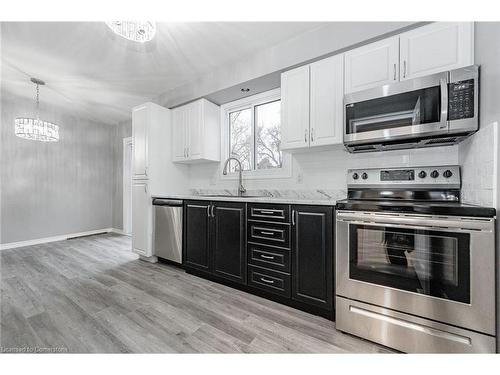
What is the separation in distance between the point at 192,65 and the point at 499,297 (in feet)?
11.1

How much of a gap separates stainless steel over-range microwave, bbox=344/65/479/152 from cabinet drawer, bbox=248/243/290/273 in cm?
114

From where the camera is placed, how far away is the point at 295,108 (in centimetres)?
215

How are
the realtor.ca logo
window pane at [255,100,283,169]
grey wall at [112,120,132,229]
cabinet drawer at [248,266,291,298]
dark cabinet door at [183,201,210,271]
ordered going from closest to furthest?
the realtor.ca logo < cabinet drawer at [248,266,291,298] < dark cabinet door at [183,201,210,271] < window pane at [255,100,283,169] < grey wall at [112,120,132,229]

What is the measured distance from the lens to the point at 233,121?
3.16 metres

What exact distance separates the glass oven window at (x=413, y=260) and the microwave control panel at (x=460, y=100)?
0.80 metres

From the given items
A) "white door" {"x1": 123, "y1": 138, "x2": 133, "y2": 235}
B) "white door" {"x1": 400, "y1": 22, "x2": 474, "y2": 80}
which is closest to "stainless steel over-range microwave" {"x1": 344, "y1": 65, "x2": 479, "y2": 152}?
"white door" {"x1": 400, "y1": 22, "x2": 474, "y2": 80}

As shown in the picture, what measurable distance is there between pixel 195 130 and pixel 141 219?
1.54 m

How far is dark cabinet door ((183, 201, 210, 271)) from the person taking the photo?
243cm

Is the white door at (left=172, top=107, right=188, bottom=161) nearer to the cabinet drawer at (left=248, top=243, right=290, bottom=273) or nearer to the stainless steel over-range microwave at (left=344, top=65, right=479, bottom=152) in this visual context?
the cabinet drawer at (left=248, top=243, right=290, bottom=273)

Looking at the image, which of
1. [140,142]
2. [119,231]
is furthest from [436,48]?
[119,231]

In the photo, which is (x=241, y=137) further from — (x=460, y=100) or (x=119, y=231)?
(x=119, y=231)

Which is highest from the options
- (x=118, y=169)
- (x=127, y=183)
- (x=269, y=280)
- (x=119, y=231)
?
(x=118, y=169)
